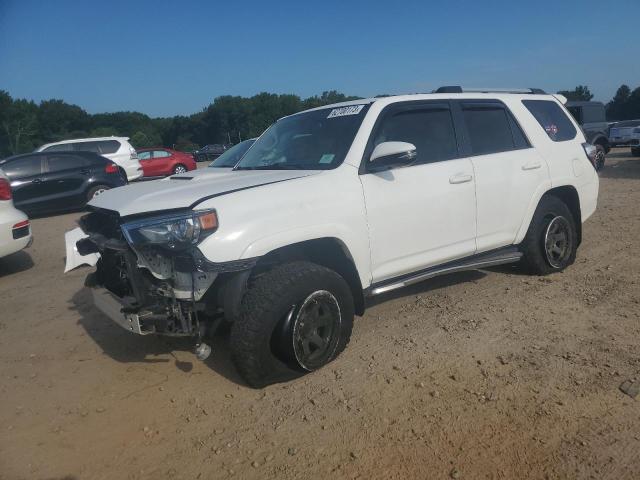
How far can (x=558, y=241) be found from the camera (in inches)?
195

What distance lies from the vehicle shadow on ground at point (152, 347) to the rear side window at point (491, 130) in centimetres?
267

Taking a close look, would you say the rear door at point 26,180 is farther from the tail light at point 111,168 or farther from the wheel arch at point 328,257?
the wheel arch at point 328,257

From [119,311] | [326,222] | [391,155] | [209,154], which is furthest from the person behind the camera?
[209,154]

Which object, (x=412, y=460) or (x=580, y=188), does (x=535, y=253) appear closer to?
(x=580, y=188)

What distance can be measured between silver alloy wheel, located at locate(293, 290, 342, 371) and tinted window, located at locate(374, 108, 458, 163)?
1.32 m

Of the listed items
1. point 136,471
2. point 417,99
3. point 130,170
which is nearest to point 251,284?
point 136,471

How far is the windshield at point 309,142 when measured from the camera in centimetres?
360

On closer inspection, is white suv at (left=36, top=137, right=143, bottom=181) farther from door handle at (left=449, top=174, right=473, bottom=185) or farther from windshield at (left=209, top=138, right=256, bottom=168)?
door handle at (left=449, top=174, right=473, bottom=185)

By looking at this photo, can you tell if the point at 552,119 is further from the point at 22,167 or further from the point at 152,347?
the point at 22,167

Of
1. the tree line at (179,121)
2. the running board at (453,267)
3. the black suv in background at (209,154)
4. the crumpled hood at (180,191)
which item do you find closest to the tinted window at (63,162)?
the crumpled hood at (180,191)

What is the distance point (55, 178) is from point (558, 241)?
399 inches

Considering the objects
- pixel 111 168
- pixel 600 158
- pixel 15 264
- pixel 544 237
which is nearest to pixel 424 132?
pixel 544 237

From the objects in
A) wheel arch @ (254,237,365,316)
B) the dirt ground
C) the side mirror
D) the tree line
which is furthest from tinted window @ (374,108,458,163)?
the tree line

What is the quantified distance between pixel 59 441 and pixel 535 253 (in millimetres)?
4207
